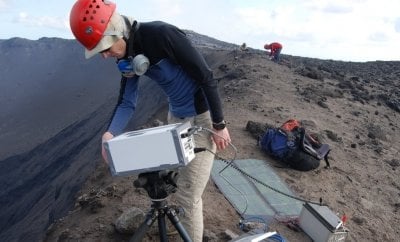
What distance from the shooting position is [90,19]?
3.94 metres

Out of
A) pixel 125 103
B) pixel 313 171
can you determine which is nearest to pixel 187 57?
pixel 125 103

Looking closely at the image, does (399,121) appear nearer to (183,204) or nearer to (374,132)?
(374,132)

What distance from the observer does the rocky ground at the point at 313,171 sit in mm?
6695

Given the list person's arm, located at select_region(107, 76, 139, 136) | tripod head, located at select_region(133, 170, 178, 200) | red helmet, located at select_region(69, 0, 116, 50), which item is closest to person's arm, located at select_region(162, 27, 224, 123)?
red helmet, located at select_region(69, 0, 116, 50)

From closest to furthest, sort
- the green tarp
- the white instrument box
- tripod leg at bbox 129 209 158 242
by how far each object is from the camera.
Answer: the white instrument box, tripod leg at bbox 129 209 158 242, the green tarp

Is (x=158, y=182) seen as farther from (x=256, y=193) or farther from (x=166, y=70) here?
(x=256, y=193)

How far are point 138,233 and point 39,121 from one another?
69.7m

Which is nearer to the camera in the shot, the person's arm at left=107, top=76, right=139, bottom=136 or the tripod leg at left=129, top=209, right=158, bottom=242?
the tripod leg at left=129, top=209, right=158, bottom=242

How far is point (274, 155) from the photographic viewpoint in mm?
9172

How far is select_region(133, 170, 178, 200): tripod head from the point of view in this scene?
12.2 feet

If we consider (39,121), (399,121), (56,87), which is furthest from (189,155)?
(56,87)

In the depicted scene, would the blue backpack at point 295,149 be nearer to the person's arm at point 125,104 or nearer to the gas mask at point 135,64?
the person's arm at point 125,104

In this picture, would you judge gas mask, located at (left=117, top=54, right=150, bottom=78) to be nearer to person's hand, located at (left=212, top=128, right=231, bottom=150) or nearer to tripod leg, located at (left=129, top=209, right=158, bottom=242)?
person's hand, located at (left=212, top=128, right=231, bottom=150)

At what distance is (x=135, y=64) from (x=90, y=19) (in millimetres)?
558
